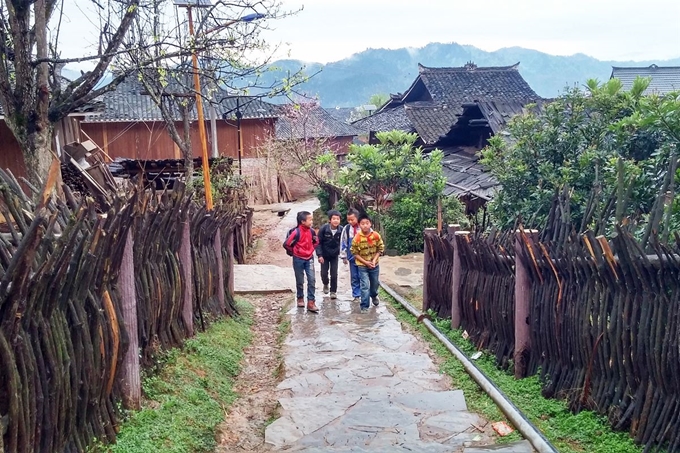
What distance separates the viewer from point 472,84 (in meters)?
30.3

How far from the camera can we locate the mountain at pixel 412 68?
348 ft

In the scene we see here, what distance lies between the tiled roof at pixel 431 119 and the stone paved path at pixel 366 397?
47.3 feet

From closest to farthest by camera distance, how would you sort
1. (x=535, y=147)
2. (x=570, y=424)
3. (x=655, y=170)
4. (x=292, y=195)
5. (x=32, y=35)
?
(x=570, y=424) < (x=655, y=170) < (x=32, y=35) < (x=535, y=147) < (x=292, y=195)

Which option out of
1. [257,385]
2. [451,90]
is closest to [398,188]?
[257,385]

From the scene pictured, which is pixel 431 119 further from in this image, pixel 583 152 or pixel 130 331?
pixel 130 331

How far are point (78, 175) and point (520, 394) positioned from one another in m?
8.82

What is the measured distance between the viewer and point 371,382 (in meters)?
5.53

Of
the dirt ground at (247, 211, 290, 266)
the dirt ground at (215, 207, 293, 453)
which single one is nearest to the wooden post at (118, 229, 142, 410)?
the dirt ground at (215, 207, 293, 453)

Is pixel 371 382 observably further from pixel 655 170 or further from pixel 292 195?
pixel 292 195

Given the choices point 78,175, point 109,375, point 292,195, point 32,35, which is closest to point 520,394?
point 109,375

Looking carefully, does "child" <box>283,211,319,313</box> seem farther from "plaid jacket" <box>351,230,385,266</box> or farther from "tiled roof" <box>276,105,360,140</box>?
"tiled roof" <box>276,105,360,140</box>

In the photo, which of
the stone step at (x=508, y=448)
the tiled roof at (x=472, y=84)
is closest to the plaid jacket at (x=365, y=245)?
the stone step at (x=508, y=448)

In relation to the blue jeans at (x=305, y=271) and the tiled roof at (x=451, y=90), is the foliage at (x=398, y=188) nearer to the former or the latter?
the blue jeans at (x=305, y=271)

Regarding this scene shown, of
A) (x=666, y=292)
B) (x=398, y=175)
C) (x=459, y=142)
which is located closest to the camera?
(x=666, y=292)
